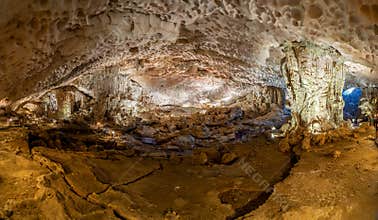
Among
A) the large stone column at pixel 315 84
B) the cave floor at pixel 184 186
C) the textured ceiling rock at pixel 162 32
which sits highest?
the textured ceiling rock at pixel 162 32

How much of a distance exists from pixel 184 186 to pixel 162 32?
2.36 meters

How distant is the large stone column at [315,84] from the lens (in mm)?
5309

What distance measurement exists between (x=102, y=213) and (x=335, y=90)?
4379mm

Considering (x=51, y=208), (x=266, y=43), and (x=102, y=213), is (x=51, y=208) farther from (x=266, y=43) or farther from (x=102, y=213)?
(x=266, y=43)

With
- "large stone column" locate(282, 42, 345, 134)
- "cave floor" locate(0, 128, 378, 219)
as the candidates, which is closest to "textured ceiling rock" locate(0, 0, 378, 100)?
"large stone column" locate(282, 42, 345, 134)

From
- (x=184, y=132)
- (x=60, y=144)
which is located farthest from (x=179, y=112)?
(x=60, y=144)

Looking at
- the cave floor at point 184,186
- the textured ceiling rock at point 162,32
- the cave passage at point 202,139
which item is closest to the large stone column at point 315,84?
the cave passage at point 202,139

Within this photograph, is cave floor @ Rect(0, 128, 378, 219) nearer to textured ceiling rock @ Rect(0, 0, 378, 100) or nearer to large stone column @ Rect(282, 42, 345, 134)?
large stone column @ Rect(282, 42, 345, 134)

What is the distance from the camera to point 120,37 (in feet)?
15.6

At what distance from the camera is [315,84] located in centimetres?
546

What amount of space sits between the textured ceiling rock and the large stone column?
0.32 m

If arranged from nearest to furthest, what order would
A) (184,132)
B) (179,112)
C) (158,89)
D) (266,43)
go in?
(266,43) → (184,132) → (158,89) → (179,112)

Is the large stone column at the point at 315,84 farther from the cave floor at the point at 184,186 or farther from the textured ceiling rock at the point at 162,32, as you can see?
the cave floor at the point at 184,186

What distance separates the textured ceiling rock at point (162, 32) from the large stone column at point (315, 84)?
0.32 meters
